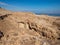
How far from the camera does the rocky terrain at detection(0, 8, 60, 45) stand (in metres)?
9.20

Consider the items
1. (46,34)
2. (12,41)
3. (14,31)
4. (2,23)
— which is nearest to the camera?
(12,41)

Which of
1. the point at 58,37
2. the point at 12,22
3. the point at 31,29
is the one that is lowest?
the point at 58,37

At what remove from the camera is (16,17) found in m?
11.8

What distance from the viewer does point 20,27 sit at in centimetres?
1062

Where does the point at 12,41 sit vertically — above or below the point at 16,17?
below

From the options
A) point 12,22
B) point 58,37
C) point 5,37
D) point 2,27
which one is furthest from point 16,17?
point 58,37

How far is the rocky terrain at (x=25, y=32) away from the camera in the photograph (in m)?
9.20

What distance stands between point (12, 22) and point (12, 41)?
234 centimetres

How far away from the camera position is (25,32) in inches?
410

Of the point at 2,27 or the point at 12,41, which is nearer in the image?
the point at 12,41

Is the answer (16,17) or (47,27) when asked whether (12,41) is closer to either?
(16,17)

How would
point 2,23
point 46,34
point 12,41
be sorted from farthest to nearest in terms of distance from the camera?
point 46,34
point 2,23
point 12,41

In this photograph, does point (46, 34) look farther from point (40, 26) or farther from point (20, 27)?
point (20, 27)

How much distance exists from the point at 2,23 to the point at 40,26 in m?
3.46
